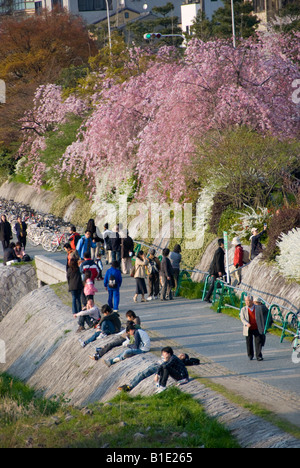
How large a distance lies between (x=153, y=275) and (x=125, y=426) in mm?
8728

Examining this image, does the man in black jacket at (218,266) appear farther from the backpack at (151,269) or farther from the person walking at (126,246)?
the person walking at (126,246)

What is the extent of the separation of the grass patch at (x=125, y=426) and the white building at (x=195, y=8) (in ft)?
187

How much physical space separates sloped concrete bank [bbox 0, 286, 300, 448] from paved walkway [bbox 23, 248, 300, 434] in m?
0.62

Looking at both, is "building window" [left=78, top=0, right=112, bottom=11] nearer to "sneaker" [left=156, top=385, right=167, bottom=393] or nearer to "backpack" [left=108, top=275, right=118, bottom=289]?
"backpack" [left=108, top=275, right=118, bottom=289]

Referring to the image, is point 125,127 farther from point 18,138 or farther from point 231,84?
point 18,138

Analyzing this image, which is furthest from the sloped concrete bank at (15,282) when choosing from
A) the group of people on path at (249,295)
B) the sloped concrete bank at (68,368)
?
the group of people on path at (249,295)

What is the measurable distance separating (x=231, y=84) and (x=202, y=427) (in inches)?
591

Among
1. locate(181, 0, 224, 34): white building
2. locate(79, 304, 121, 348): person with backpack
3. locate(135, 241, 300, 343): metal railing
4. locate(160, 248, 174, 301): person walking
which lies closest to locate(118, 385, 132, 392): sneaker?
locate(79, 304, 121, 348): person with backpack

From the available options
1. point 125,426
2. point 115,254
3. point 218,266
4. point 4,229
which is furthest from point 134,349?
point 4,229

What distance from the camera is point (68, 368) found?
1561cm

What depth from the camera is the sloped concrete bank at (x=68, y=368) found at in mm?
10055

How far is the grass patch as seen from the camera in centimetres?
989

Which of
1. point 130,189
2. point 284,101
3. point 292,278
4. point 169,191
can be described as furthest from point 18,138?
point 292,278
